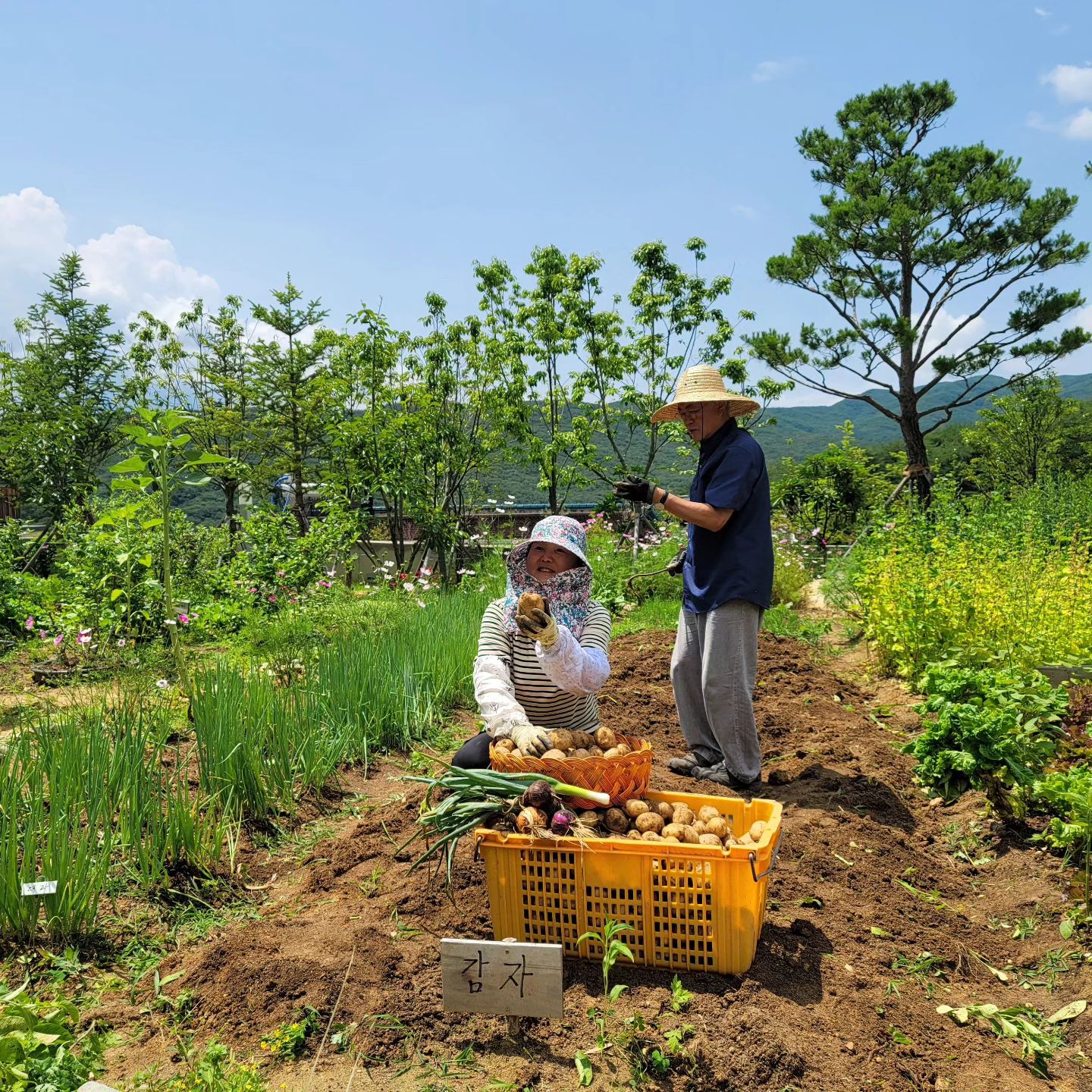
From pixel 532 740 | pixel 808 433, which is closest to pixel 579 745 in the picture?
pixel 532 740

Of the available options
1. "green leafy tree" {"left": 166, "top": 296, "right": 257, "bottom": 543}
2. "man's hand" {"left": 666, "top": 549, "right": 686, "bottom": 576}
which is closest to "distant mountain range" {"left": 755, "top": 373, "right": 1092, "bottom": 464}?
"green leafy tree" {"left": 166, "top": 296, "right": 257, "bottom": 543}

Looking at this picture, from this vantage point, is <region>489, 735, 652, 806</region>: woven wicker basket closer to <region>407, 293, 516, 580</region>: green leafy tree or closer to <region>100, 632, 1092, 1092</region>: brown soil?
<region>100, 632, 1092, 1092</region>: brown soil

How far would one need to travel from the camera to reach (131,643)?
5.38 m

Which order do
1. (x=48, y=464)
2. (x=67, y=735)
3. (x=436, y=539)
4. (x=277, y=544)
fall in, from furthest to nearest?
1. (x=48, y=464)
2. (x=436, y=539)
3. (x=277, y=544)
4. (x=67, y=735)

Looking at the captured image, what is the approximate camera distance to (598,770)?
218cm

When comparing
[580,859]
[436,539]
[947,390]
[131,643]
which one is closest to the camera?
[580,859]

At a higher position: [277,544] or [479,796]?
[277,544]

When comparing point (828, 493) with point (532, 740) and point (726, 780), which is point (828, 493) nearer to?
point (726, 780)

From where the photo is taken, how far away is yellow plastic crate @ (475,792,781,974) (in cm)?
203

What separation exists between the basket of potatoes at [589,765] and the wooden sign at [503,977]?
45 centimetres

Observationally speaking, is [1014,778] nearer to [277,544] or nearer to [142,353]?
[277,544]

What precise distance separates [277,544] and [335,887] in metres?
5.43

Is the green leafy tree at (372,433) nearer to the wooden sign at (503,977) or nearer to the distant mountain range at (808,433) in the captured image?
the distant mountain range at (808,433)

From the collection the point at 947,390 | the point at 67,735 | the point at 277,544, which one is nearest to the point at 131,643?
the point at 277,544
